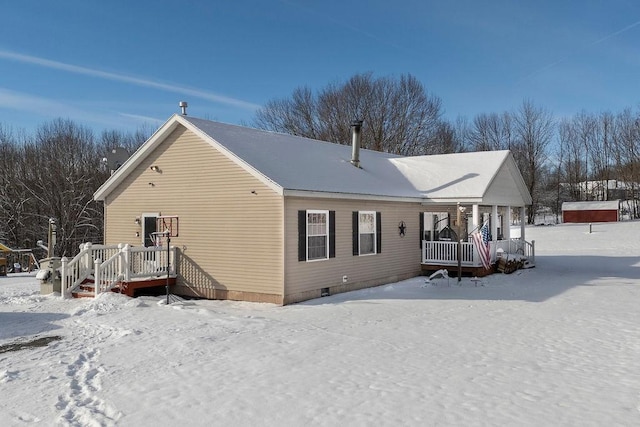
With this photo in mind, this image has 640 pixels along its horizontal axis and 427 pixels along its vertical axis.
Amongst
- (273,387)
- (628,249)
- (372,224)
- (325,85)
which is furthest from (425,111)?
(273,387)

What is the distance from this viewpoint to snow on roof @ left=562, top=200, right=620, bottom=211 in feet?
161

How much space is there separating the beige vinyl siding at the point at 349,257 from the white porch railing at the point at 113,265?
3304 millimetres

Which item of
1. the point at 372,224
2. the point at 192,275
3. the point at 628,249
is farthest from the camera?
the point at 628,249

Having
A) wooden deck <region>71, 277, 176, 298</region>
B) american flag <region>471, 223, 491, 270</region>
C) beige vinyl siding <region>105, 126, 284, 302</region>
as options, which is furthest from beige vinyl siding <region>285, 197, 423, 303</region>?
wooden deck <region>71, 277, 176, 298</region>

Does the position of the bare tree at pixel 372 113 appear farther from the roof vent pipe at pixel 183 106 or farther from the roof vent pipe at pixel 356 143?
the roof vent pipe at pixel 183 106

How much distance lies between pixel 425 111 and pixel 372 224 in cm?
3225

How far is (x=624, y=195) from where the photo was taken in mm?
61688

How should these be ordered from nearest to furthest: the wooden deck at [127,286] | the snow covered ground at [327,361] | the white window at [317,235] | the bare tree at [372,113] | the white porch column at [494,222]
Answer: the snow covered ground at [327,361], the white window at [317,235], the wooden deck at [127,286], the white porch column at [494,222], the bare tree at [372,113]

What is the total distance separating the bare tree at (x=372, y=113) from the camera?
143ft

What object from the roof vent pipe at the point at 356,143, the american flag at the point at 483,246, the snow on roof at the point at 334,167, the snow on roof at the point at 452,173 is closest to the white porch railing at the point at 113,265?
the snow on roof at the point at 334,167

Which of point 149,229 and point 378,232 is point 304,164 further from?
point 149,229

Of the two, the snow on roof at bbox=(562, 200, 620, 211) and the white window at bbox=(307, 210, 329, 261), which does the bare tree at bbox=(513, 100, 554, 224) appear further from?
the white window at bbox=(307, 210, 329, 261)

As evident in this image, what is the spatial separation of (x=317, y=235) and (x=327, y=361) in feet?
20.1

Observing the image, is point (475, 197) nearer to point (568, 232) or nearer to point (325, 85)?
point (568, 232)
